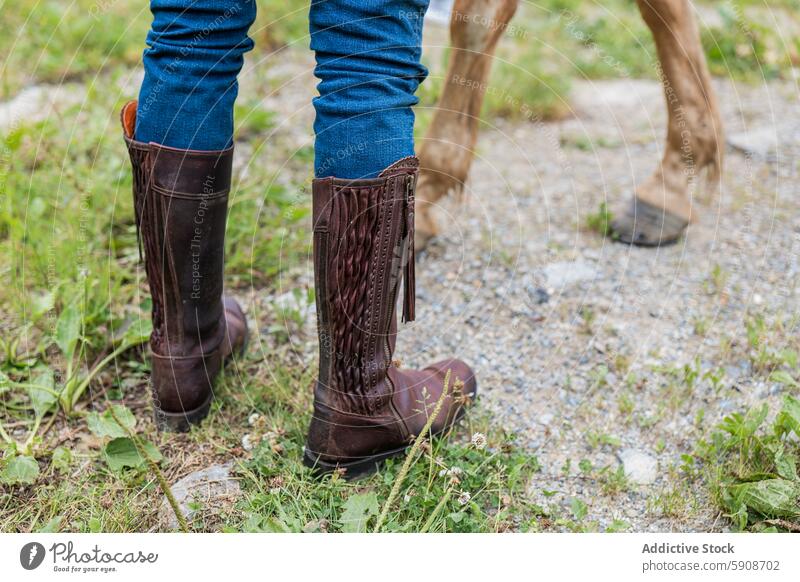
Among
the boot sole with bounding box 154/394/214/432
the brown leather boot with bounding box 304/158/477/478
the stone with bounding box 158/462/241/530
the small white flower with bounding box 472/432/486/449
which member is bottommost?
the stone with bounding box 158/462/241/530

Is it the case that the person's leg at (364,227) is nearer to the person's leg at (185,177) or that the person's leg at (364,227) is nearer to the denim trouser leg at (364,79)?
the denim trouser leg at (364,79)

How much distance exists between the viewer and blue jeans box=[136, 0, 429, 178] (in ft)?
5.06

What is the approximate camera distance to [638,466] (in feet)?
6.55

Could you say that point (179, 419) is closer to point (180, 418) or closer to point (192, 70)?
point (180, 418)

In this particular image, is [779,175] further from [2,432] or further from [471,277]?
[2,432]

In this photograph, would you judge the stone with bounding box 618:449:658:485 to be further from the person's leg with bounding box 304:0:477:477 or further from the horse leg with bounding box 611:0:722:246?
the horse leg with bounding box 611:0:722:246

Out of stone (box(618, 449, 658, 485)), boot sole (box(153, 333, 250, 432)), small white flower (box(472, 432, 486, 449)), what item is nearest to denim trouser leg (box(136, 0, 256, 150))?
boot sole (box(153, 333, 250, 432))

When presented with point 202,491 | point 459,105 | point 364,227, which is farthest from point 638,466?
point 459,105

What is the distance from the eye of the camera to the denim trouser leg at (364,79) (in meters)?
1.52

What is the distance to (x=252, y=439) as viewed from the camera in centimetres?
196

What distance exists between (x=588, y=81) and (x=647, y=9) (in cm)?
167

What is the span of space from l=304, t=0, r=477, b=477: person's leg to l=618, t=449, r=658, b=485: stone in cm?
48

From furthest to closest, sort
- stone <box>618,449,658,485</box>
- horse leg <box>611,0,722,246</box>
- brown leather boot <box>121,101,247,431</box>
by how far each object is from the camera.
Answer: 1. horse leg <box>611,0,722,246</box>
2. stone <box>618,449,658,485</box>
3. brown leather boot <box>121,101,247,431</box>

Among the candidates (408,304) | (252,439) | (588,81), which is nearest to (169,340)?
(252,439)
